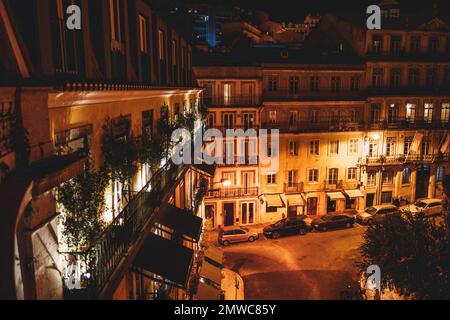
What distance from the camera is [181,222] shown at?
52.6 ft

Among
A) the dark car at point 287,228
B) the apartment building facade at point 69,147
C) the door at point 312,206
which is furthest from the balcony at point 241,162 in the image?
the apartment building facade at point 69,147

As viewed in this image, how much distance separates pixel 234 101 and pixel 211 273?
2025 centimetres

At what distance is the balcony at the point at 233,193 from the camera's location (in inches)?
1490

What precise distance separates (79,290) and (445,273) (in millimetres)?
14481

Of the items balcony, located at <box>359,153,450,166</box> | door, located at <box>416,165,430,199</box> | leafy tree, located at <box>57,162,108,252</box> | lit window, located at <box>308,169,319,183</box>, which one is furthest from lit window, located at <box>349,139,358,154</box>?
leafy tree, located at <box>57,162,108,252</box>

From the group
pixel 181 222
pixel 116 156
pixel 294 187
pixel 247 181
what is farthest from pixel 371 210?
pixel 116 156

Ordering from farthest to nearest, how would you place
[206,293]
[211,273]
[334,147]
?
1. [334,147]
2. [211,273]
3. [206,293]

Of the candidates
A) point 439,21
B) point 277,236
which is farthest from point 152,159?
point 439,21

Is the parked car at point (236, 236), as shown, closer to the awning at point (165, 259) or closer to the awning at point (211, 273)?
the awning at point (211, 273)

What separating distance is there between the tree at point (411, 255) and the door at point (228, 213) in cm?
2034

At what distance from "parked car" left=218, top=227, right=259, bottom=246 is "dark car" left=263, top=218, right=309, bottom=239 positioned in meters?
1.23

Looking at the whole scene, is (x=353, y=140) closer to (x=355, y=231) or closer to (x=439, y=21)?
(x=355, y=231)

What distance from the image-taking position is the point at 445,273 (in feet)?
52.6

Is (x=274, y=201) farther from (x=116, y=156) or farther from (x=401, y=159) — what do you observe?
(x=116, y=156)
